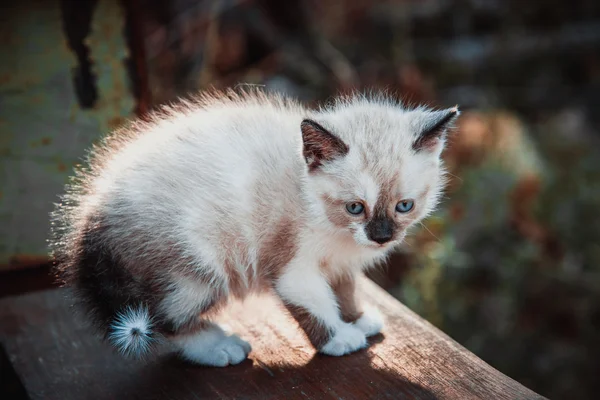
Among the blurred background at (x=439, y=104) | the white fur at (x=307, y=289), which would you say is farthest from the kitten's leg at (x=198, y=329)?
the blurred background at (x=439, y=104)

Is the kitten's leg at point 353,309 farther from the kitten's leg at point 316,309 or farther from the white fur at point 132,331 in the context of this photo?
the white fur at point 132,331

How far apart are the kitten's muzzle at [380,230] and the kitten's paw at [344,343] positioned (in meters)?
0.36

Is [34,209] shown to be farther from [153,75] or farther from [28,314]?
[153,75]

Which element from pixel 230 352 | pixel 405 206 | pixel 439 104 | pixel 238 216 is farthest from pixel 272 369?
pixel 439 104

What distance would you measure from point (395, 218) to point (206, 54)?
3.47 m

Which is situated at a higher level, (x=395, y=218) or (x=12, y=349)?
(x=395, y=218)

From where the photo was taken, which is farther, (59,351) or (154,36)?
(154,36)

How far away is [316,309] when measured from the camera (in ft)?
6.86

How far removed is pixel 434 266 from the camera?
3584mm

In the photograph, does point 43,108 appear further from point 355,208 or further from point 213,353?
point 355,208

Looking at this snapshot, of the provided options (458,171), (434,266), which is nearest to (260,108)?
(434,266)

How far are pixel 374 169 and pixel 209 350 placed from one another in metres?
0.73

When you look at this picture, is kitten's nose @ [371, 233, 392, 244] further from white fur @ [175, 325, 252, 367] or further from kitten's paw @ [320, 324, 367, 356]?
white fur @ [175, 325, 252, 367]

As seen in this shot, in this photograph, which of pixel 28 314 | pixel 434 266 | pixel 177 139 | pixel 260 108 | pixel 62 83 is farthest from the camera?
pixel 434 266
